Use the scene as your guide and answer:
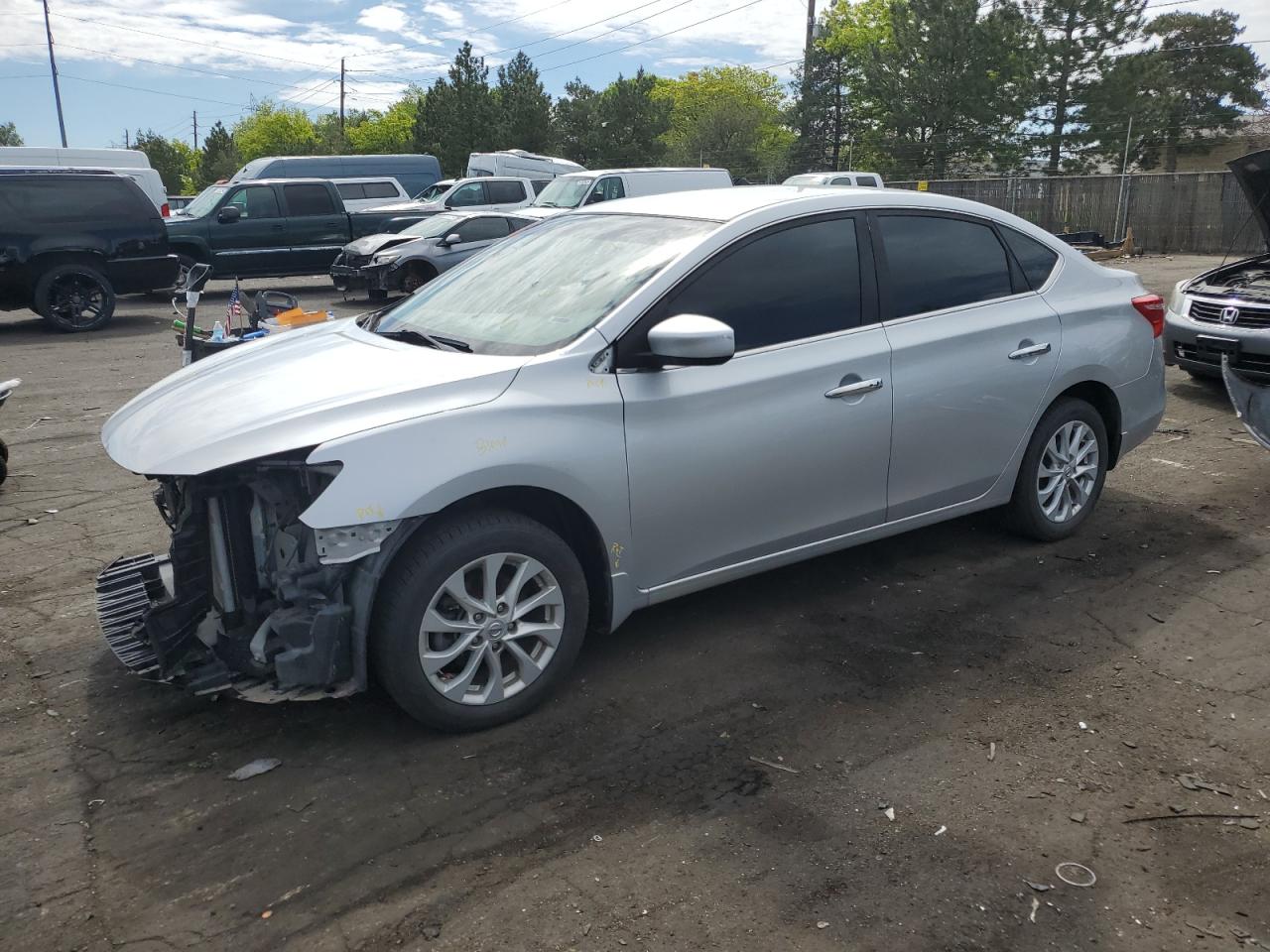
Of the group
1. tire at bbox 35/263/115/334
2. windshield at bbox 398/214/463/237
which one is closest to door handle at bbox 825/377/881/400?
windshield at bbox 398/214/463/237

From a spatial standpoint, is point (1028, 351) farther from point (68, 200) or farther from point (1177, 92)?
point (1177, 92)

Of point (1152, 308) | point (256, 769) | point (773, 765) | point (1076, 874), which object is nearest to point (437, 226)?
point (1152, 308)

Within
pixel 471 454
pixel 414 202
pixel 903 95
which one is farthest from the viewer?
pixel 903 95

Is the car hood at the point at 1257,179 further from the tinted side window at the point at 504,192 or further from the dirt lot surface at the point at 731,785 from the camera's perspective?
the tinted side window at the point at 504,192

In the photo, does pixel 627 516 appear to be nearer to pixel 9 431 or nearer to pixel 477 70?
pixel 9 431

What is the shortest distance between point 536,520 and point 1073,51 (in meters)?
49.2

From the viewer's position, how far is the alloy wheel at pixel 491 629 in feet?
11.4

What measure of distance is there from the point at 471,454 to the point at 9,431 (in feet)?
21.0

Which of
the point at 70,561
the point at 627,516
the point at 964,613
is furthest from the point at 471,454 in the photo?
the point at 70,561

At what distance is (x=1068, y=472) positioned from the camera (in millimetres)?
5375

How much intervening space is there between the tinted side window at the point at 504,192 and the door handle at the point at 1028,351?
709 inches

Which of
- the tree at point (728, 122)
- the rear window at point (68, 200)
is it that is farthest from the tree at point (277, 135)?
the rear window at point (68, 200)

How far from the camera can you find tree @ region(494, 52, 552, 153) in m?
55.1

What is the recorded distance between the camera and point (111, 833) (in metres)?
3.09
